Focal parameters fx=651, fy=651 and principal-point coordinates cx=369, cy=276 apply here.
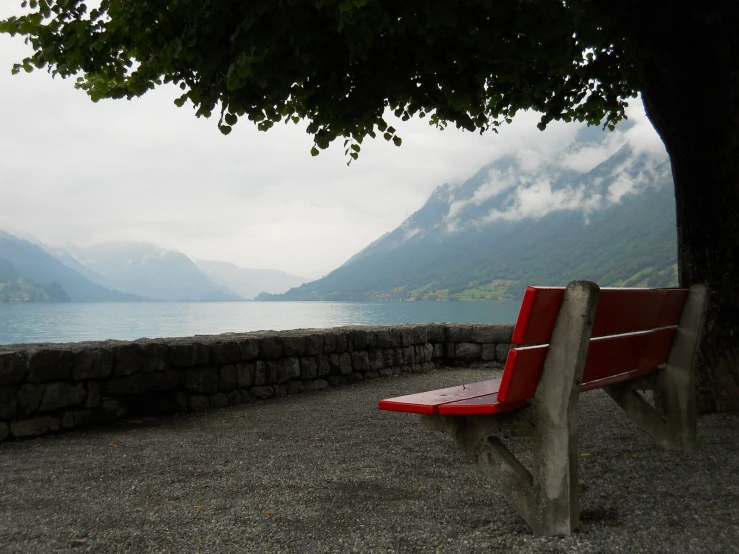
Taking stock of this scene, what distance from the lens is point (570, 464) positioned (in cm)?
280

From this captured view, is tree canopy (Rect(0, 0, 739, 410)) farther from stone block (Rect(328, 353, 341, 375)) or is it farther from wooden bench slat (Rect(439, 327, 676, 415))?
stone block (Rect(328, 353, 341, 375))

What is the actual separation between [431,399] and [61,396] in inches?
173

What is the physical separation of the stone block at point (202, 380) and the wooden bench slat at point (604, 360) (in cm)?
488

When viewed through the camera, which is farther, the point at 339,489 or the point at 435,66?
the point at 435,66

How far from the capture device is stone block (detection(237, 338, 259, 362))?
25.2 feet

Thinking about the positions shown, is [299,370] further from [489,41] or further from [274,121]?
[489,41]

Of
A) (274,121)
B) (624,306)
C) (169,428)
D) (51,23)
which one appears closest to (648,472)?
(624,306)

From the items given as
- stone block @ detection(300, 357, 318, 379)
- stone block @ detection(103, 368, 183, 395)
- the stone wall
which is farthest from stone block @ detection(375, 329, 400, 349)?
stone block @ detection(103, 368, 183, 395)

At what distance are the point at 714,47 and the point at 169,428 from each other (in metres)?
6.09

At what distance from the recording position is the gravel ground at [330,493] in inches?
120

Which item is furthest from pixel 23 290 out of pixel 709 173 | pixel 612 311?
pixel 612 311

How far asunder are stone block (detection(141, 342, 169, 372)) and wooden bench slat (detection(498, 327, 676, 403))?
4.78 metres

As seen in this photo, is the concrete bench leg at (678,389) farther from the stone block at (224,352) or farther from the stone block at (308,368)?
the stone block at (308,368)

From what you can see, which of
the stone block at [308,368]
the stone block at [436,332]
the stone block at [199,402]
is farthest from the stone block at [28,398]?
the stone block at [436,332]
